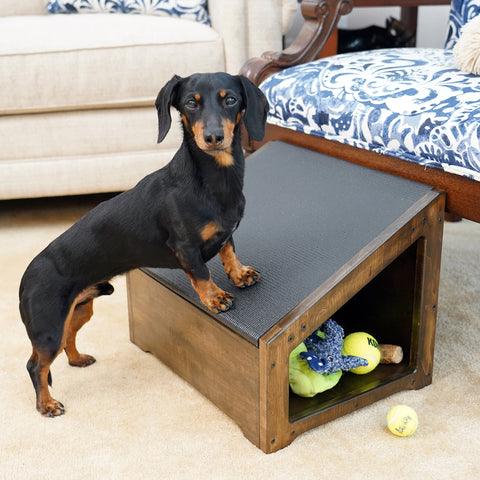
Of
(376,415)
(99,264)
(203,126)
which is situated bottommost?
(376,415)

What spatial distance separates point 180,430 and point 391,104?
0.83 metres

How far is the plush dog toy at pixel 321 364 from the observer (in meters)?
1.36

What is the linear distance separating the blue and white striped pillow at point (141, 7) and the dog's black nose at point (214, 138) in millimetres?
1629

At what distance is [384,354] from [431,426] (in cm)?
Result: 20

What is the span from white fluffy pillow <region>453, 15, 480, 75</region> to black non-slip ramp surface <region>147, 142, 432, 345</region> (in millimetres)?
334

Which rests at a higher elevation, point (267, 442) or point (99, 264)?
point (99, 264)

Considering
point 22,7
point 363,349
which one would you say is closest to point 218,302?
point 363,349

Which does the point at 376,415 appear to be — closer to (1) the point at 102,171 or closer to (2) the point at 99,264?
(2) the point at 99,264

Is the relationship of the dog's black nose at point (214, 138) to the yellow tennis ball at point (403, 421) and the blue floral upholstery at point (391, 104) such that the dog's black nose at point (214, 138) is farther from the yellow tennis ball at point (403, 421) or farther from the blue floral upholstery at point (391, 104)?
the yellow tennis ball at point (403, 421)

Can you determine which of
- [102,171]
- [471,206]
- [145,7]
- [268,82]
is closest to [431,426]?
[471,206]

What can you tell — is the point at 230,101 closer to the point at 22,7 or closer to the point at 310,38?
the point at 310,38

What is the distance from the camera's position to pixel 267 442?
125 centimetres

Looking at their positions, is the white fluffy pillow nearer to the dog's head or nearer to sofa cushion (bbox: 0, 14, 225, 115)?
the dog's head

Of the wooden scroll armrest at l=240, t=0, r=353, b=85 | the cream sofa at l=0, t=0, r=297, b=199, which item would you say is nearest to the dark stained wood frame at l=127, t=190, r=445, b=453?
the wooden scroll armrest at l=240, t=0, r=353, b=85
